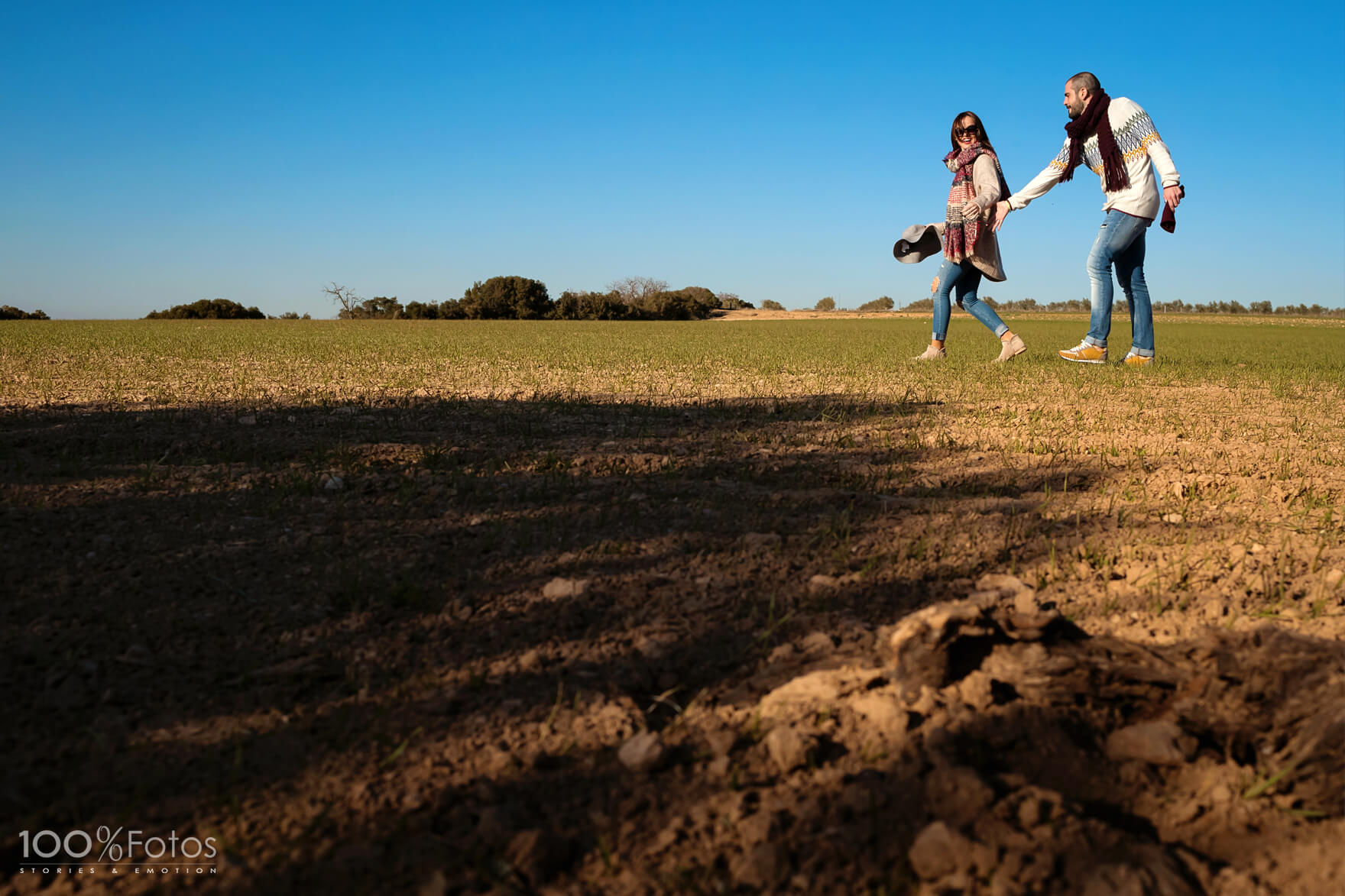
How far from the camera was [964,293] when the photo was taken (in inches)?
397

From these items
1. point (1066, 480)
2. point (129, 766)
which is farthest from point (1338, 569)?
point (129, 766)

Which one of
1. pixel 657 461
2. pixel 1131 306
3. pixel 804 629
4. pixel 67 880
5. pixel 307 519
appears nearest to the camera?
pixel 67 880

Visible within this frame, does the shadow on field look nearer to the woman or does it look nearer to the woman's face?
the woman

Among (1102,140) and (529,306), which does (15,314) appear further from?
(1102,140)

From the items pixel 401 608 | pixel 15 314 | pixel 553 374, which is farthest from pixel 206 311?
pixel 401 608

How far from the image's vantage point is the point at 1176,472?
163 inches

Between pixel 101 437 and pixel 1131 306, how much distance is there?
9.72 meters

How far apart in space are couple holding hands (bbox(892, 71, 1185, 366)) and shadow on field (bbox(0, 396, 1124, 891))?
569cm

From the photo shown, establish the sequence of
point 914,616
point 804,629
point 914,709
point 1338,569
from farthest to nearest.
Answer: point 1338,569 < point 804,629 < point 914,616 < point 914,709

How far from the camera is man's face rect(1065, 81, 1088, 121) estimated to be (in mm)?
8898

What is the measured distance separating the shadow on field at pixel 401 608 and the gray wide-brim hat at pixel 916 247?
6.41m

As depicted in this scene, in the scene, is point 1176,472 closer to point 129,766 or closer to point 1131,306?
point 129,766

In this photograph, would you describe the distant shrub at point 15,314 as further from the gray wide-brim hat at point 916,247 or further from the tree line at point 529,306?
the gray wide-brim hat at point 916,247

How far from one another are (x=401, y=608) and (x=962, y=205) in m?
8.83
